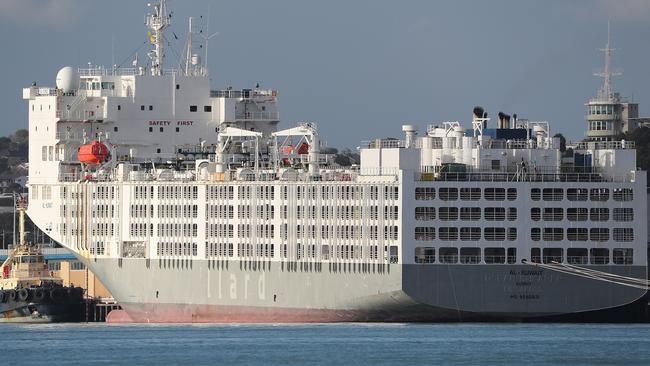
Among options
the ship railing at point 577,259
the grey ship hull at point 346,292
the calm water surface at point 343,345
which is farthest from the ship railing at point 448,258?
the ship railing at point 577,259

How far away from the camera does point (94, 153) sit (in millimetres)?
122062

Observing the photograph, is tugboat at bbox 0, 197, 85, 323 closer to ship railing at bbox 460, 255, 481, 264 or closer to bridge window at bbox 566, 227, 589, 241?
ship railing at bbox 460, 255, 481, 264

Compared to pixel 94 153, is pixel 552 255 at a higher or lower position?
lower

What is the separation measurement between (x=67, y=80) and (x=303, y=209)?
1935 cm

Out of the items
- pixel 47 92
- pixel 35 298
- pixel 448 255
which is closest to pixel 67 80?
pixel 47 92

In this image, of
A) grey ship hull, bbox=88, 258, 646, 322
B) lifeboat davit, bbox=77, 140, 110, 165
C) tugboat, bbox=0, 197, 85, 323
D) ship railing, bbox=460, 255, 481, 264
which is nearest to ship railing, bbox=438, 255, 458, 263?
ship railing, bbox=460, 255, 481, 264

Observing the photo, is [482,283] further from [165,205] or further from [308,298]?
[165,205]

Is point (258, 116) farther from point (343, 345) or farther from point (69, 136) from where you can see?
point (343, 345)

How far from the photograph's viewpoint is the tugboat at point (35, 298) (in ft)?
410

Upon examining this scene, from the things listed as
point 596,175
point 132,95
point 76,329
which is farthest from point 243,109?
point 596,175

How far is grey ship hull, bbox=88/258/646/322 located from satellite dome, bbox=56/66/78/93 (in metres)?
10.3

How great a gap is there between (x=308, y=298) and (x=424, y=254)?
23.3 ft

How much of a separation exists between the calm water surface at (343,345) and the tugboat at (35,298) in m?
11.8

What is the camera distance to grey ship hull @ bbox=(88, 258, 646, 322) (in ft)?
351
